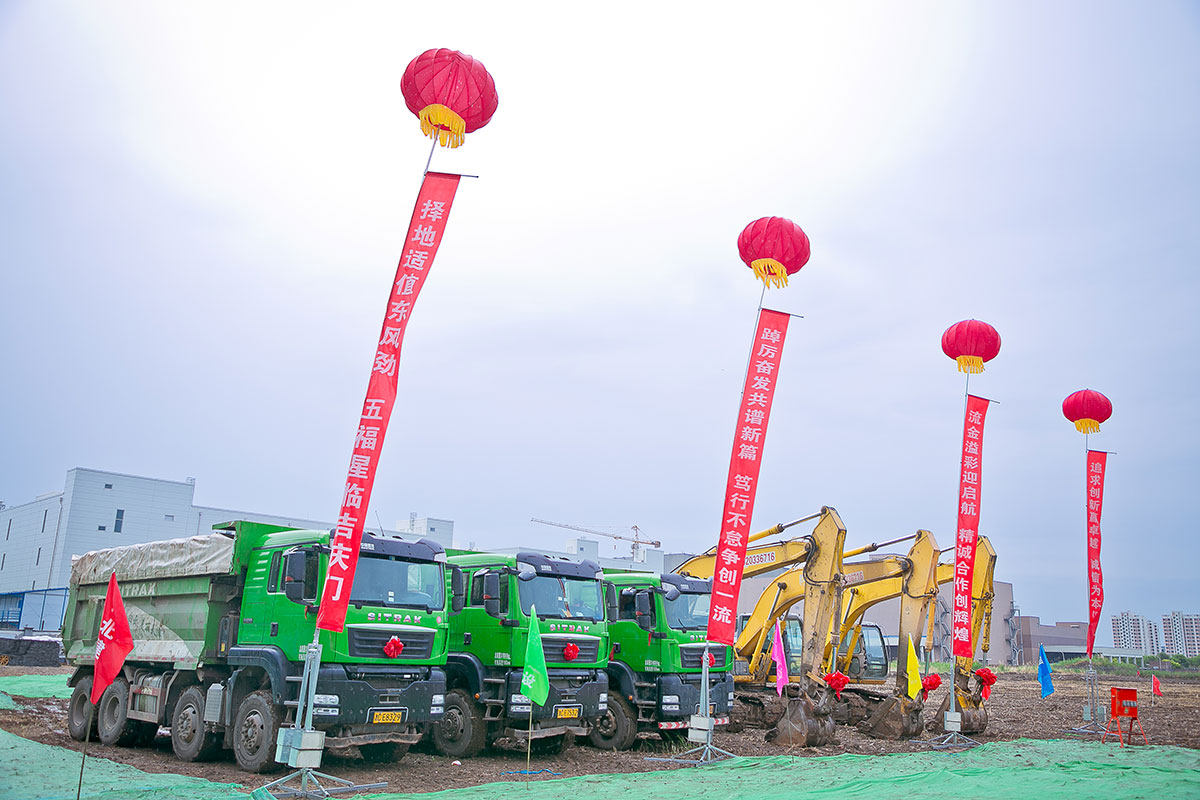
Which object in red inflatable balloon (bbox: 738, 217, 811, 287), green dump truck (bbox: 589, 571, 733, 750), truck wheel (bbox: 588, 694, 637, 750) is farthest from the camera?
green dump truck (bbox: 589, 571, 733, 750)

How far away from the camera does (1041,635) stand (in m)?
80.1

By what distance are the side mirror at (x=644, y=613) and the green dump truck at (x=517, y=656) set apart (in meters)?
1.10

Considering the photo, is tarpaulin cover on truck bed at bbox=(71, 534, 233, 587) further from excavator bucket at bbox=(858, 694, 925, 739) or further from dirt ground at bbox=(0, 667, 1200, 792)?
excavator bucket at bbox=(858, 694, 925, 739)

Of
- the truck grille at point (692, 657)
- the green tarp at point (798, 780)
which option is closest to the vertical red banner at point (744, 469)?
the green tarp at point (798, 780)

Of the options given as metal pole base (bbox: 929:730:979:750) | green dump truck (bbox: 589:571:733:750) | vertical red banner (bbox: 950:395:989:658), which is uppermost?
vertical red banner (bbox: 950:395:989:658)

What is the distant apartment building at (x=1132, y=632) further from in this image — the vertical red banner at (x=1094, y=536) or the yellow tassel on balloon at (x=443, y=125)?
the yellow tassel on balloon at (x=443, y=125)

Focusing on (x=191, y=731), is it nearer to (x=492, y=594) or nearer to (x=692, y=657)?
(x=492, y=594)

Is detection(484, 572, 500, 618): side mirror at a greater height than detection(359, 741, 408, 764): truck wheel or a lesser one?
greater

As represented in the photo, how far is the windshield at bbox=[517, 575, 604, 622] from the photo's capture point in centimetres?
1262

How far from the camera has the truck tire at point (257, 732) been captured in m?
9.76

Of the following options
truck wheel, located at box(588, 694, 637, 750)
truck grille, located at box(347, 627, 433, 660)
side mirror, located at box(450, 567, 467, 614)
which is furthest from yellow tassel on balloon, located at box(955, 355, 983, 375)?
truck grille, located at box(347, 627, 433, 660)

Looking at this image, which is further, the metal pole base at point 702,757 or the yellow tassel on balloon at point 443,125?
the metal pole base at point 702,757

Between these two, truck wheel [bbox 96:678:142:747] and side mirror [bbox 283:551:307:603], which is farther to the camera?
truck wheel [bbox 96:678:142:747]

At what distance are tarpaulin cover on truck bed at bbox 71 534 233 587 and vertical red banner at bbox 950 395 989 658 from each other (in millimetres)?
11021
